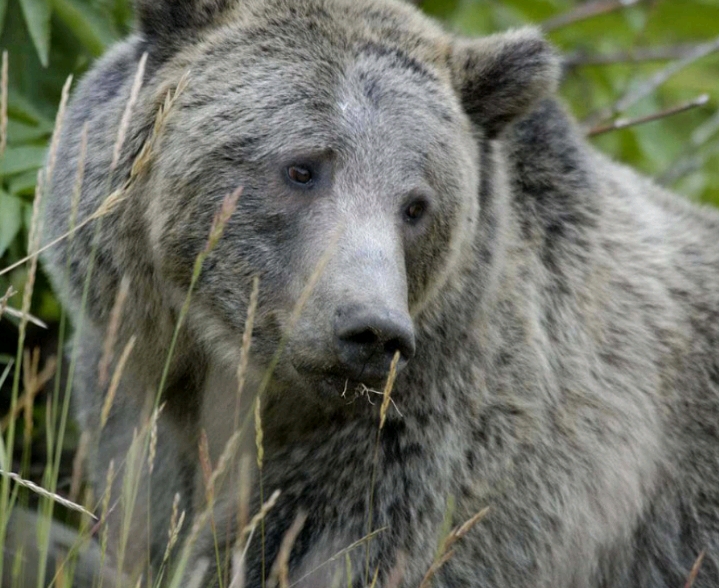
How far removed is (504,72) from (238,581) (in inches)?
89.2

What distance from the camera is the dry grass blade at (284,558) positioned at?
3008 mm

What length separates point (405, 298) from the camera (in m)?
3.72

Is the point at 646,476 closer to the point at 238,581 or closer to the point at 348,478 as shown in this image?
the point at 348,478

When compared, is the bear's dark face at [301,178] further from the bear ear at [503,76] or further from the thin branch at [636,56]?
the thin branch at [636,56]

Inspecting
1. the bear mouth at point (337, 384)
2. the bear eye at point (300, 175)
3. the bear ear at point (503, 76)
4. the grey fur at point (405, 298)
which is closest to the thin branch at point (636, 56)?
the grey fur at point (405, 298)

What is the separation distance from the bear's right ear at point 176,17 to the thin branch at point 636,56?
14.8 feet

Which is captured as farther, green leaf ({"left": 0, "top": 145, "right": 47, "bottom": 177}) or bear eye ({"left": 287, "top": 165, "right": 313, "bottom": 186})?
green leaf ({"left": 0, "top": 145, "right": 47, "bottom": 177})

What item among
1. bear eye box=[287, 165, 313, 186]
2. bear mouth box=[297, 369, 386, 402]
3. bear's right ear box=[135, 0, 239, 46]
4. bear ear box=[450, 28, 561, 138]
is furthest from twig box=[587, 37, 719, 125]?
bear mouth box=[297, 369, 386, 402]

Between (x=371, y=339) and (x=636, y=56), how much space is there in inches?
219

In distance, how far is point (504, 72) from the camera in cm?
443

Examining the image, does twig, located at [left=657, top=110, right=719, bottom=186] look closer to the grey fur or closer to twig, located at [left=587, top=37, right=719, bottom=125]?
twig, located at [left=587, top=37, right=719, bottom=125]

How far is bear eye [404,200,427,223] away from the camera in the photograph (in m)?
4.14

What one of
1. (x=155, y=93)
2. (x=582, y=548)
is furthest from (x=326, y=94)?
(x=582, y=548)

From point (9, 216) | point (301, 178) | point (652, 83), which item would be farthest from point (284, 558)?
point (652, 83)
